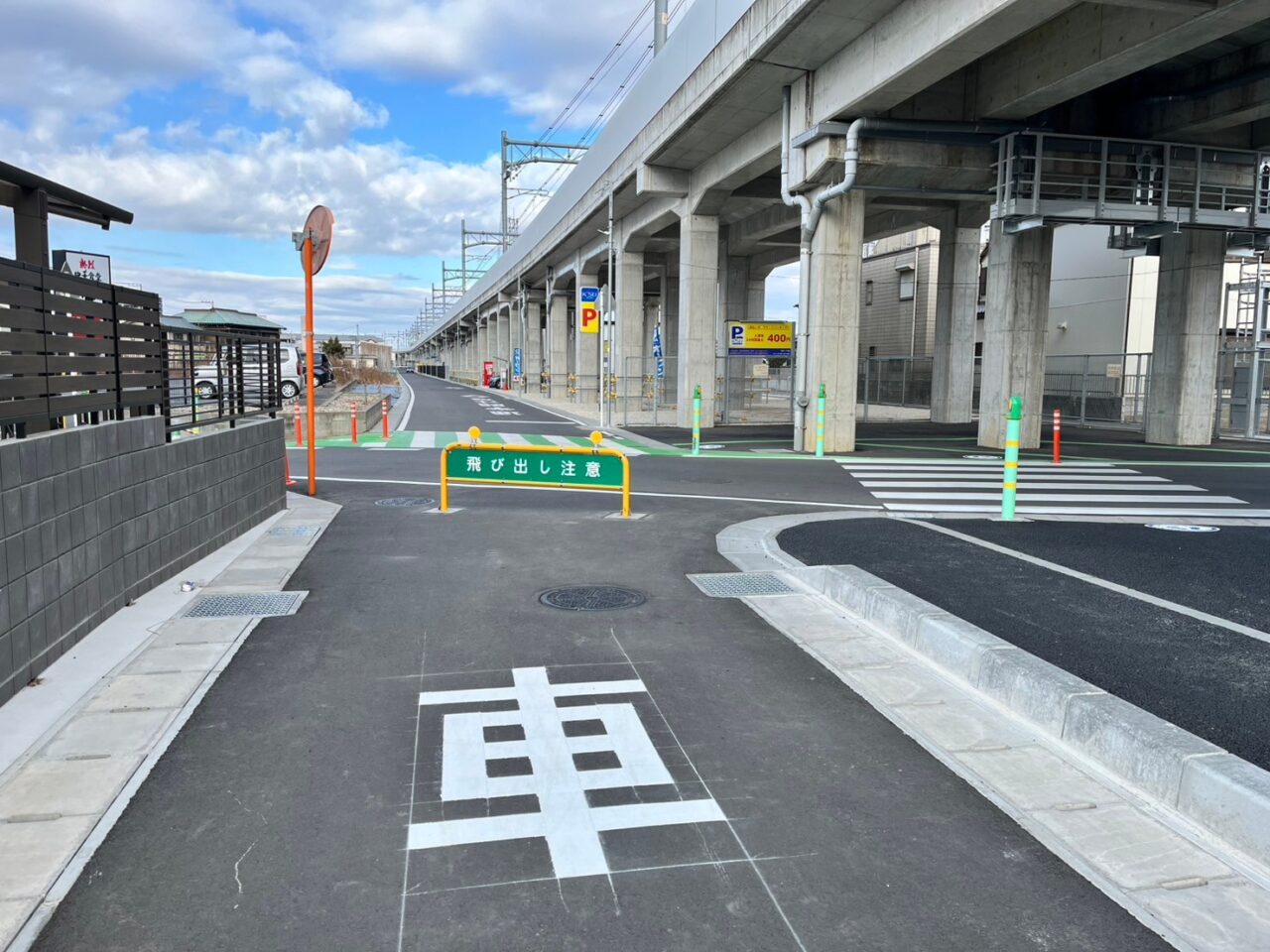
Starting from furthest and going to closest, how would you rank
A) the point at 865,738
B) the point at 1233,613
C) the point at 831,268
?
the point at 831,268, the point at 1233,613, the point at 865,738

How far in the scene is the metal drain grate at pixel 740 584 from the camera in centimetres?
770

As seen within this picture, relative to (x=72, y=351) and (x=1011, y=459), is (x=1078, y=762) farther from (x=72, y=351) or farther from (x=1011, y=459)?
(x=1011, y=459)

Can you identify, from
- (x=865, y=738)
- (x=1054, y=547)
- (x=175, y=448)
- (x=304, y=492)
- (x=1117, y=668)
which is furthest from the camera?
(x=304, y=492)

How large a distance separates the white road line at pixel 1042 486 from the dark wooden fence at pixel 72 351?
10428 millimetres

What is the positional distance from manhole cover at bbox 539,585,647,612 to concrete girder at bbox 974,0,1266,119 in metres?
11.2

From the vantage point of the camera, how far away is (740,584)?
797 cm

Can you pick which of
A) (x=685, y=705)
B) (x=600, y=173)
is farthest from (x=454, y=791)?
(x=600, y=173)

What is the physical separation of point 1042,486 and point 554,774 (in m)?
12.5

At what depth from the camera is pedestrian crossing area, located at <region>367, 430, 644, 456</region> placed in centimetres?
2109

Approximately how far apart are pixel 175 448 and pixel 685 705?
5360mm

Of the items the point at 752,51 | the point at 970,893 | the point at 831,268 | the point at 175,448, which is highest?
the point at 752,51

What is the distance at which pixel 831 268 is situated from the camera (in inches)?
776

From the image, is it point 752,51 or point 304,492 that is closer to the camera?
point 304,492

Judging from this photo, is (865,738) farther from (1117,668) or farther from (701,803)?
(1117,668)
